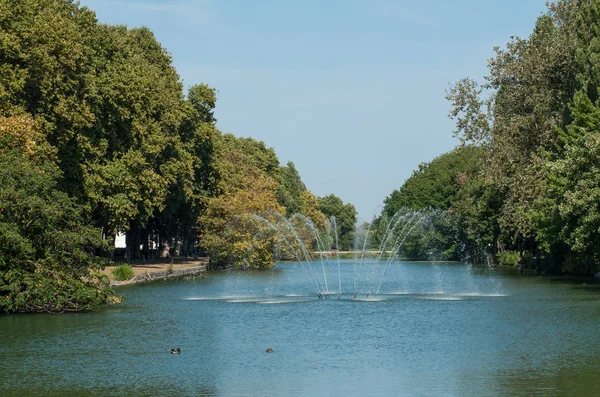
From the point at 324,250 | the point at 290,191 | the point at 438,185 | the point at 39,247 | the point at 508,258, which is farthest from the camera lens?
the point at 290,191

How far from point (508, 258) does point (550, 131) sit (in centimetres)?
3652

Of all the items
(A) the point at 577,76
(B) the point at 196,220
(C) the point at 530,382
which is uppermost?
(A) the point at 577,76

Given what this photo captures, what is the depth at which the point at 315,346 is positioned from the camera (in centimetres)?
3031

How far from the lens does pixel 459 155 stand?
152 metres

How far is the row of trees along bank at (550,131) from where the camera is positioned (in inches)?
2012

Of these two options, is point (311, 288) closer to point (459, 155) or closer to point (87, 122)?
point (87, 122)

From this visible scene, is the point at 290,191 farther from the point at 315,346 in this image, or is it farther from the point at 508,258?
the point at 315,346

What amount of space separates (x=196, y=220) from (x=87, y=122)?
37.5 metres

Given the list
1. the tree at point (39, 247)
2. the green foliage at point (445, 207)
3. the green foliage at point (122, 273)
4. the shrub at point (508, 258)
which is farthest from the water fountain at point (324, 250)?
the tree at point (39, 247)

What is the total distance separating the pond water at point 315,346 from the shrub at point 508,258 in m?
42.0

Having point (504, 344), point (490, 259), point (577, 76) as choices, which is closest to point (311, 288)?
point (577, 76)

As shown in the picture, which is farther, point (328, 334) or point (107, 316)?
point (107, 316)

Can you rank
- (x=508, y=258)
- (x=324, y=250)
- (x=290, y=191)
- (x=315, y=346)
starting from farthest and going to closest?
(x=290, y=191) → (x=324, y=250) → (x=508, y=258) → (x=315, y=346)

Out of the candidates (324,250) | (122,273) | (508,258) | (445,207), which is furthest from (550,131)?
(445,207)
